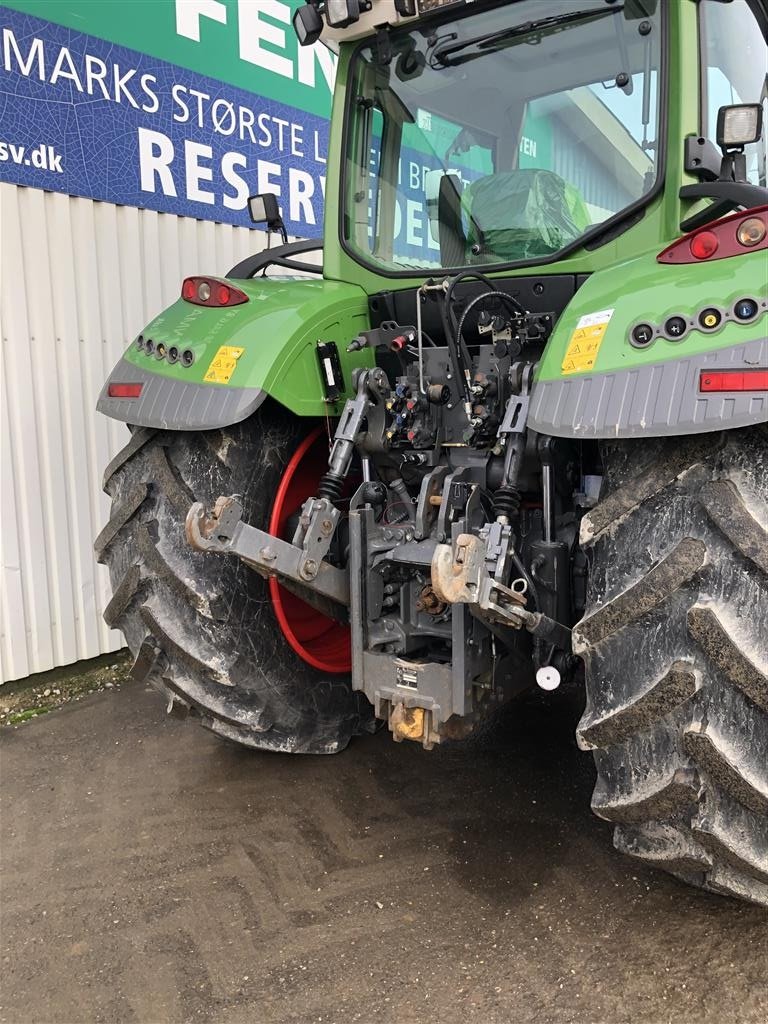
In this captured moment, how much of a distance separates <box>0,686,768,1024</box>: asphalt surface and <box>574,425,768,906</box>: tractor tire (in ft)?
1.17

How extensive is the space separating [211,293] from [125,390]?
1.26ft

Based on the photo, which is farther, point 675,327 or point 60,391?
point 60,391

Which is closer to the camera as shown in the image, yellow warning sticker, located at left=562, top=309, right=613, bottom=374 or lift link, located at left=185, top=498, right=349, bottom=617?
yellow warning sticker, located at left=562, top=309, right=613, bottom=374

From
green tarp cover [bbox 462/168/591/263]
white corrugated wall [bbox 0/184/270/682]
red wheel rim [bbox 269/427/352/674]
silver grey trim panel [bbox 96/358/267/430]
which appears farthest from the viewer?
white corrugated wall [bbox 0/184/270/682]

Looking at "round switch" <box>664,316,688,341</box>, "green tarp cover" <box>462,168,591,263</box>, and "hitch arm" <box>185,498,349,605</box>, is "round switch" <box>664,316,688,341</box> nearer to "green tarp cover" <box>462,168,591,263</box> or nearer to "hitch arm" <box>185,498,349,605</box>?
"green tarp cover" <box>462,168,591,263</box>

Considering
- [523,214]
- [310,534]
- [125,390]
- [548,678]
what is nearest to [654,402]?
[548,678]

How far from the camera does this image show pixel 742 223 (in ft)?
5.64

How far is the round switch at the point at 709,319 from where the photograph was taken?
1627 millimetres

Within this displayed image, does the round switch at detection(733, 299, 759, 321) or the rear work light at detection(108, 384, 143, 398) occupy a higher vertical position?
the round switch at detection(733, 299, 759, 321)

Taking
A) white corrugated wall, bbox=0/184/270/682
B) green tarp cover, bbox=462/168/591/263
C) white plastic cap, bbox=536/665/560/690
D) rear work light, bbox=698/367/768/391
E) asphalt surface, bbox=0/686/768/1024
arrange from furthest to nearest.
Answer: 1. white corrugated wall, bbox=0/184/270/682
2. green tarp cover, bbox=462/168/591/263
3. white plastic cap, bbox=536/665/560/690
4. asphalt surface, bbox=0/686/768/1024
5. rear work light, bbox=698/367/768/391

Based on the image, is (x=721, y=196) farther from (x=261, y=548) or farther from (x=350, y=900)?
(x=350, y=900)

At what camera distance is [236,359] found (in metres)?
2.28

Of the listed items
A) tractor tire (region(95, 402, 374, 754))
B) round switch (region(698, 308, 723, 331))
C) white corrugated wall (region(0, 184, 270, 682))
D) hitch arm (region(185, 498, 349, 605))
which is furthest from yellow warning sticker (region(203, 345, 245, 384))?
white corrugated wall (region(0, 184, 270, 682))

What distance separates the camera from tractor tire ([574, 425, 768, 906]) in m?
1.60
